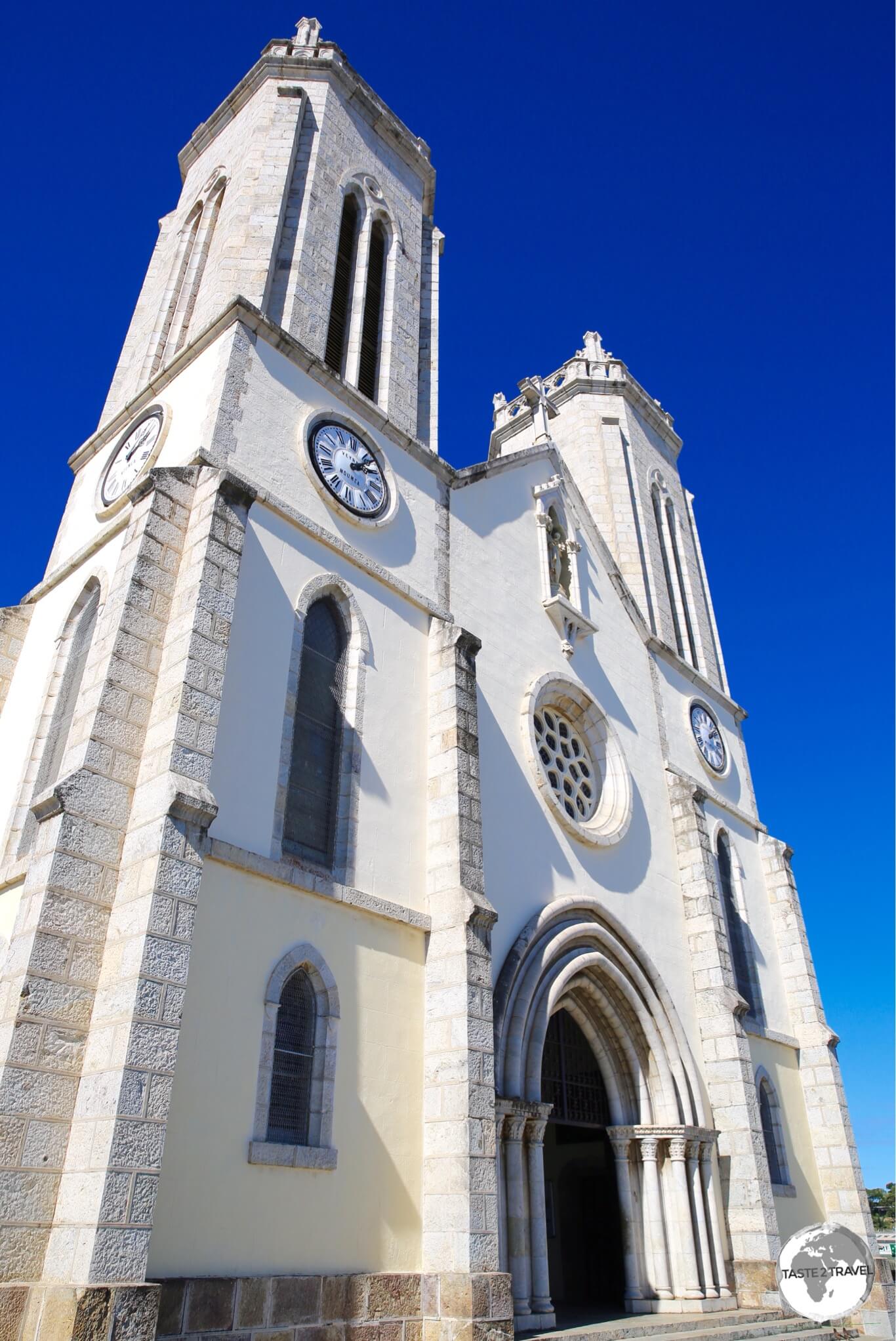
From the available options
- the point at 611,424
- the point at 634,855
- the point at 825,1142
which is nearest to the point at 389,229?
the point at 611,424

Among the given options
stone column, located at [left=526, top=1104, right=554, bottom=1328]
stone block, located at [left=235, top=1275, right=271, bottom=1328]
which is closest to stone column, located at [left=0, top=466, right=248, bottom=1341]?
stone block, located at [left=235, top=1275, right=271, bottom=1328]

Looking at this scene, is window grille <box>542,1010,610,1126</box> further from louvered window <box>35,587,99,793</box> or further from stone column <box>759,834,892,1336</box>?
louvered window <box>35,587,99,793</box>

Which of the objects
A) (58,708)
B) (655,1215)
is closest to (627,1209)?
(655,1215)

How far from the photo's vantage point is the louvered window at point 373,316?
14.8 meters

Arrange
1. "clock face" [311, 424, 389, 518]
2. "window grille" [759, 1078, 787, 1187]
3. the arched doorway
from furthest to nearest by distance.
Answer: "window grille" [759, 1078, 787, 1187], the arched doorway, "clock face" [311, 424, 389, 518]

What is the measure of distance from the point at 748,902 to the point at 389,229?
1321cm

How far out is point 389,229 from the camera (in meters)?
16.4

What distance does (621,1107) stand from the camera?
1300 cm

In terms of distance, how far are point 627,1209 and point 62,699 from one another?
9.35 m

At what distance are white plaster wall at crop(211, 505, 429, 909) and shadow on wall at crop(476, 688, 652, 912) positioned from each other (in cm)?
120

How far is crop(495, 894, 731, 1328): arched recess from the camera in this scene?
10289 mm

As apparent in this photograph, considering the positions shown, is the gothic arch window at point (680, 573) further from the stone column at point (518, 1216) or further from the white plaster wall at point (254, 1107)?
the white plaster wall at point (254, 1107)

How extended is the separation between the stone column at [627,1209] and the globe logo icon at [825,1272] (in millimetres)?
3666

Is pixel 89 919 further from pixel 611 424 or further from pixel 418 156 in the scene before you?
pixel 611 424
